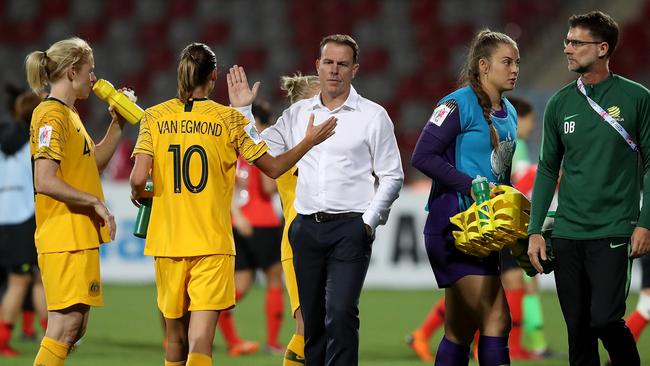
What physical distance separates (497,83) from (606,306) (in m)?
1.27

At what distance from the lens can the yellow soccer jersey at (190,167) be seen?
18.6 feet

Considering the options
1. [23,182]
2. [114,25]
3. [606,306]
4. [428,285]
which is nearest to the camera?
[606,306]

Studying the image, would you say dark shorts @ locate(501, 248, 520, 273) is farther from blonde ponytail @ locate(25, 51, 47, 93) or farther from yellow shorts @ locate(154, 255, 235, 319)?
blonde ponytail @ locate(25, 51, 47, 93)

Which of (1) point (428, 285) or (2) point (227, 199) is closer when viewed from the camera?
(2) point (227, 199)

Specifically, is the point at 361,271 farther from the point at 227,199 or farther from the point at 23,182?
the point at 23,182

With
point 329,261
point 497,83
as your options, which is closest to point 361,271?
point 329,261

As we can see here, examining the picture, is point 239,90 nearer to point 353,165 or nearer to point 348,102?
point 348,102

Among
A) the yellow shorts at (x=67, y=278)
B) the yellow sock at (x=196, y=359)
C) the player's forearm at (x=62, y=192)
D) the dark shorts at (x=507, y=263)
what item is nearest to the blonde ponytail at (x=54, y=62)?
the player's forearm at (x=62, y=192)

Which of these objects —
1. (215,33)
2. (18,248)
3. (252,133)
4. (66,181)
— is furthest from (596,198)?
(215,33)

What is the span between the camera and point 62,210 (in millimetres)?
5945

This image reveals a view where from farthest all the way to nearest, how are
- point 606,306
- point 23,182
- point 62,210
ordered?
point 23,182 < point 62,210 < point 606,306

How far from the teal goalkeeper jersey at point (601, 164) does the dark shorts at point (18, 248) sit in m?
5.10

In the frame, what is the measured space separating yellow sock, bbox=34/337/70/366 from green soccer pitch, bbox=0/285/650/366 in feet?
8.14

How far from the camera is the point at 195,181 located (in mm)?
5699
